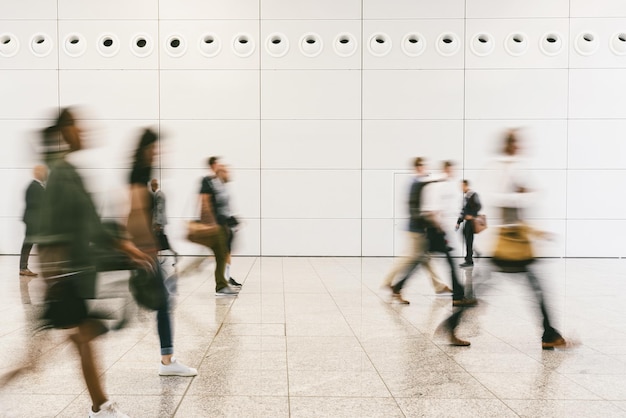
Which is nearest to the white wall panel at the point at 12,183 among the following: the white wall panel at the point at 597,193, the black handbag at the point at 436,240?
the black handbag at the point at 436,240

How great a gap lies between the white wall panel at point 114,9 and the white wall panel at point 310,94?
3.36m

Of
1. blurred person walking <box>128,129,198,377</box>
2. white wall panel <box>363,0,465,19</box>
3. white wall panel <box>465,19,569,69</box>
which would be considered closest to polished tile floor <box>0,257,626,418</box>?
blurred person walking <box>128,129,198,377</box>

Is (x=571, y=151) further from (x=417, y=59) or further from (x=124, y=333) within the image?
(x=124, y=333)

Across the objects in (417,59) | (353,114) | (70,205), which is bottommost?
(70,205)

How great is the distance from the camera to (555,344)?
529 cm

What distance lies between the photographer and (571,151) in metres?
14.2

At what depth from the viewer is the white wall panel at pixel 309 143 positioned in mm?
14219

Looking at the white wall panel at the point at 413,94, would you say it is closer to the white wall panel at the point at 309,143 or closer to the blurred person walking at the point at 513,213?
the white wall panel at the point at 309,143

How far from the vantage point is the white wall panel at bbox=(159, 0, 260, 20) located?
14094 millimetres

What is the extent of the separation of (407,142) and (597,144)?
491cm

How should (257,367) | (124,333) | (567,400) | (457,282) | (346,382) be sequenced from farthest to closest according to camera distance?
(457,282) < (124,333) < (257,367) < (346,382) < (567,400)

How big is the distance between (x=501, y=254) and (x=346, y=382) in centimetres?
198

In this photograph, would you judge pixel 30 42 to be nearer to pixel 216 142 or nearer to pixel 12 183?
pixel 12 183

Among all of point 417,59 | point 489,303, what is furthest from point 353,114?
point 489,303
